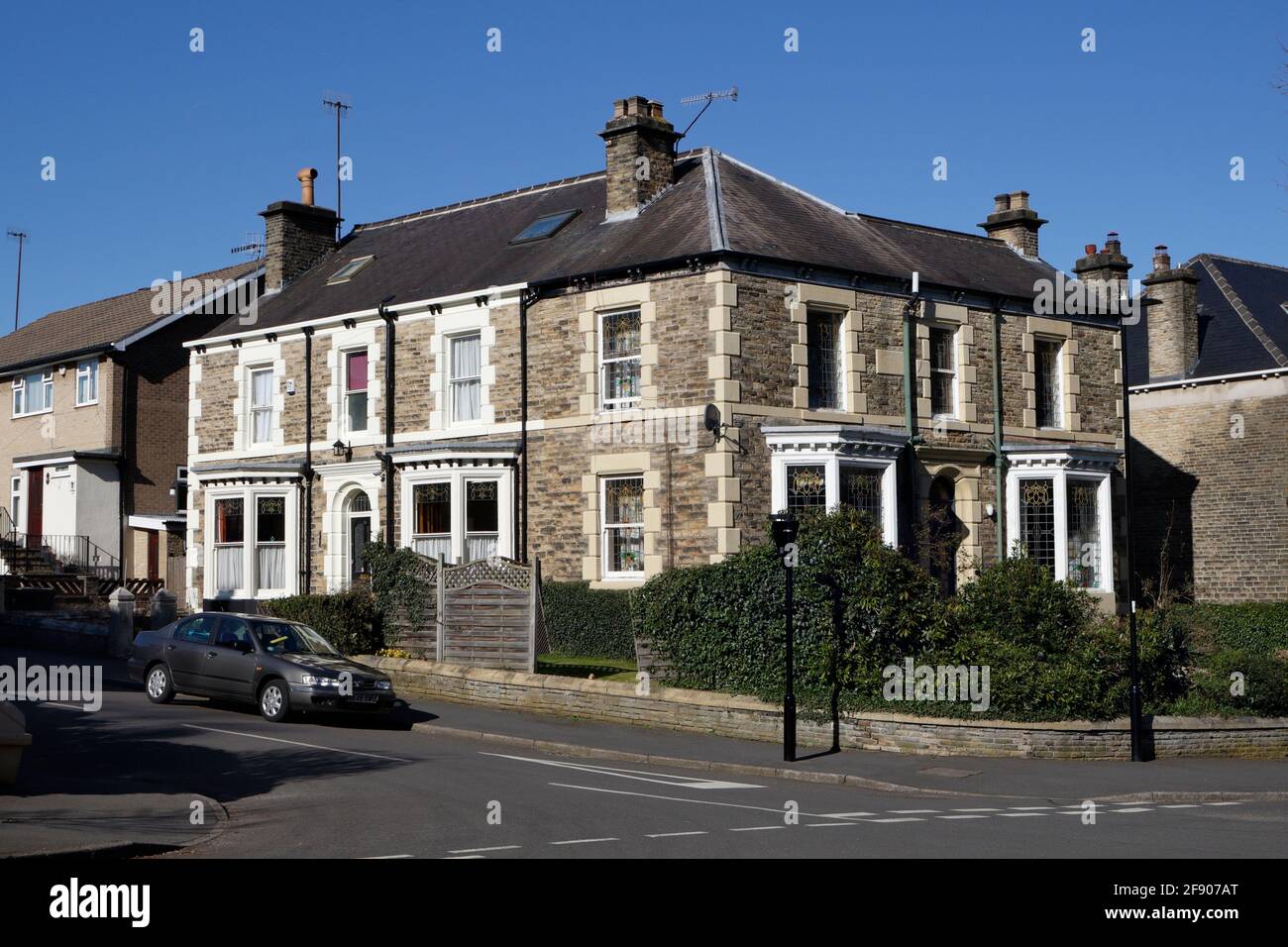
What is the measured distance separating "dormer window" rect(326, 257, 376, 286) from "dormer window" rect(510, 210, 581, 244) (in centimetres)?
530

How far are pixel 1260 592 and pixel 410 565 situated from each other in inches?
847

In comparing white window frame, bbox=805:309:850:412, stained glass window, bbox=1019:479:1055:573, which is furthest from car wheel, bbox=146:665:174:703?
stained glass window, bbox=1019:479:1055:573

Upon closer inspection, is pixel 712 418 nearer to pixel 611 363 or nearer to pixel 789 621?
pixel 611 363

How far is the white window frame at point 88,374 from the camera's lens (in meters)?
40.5

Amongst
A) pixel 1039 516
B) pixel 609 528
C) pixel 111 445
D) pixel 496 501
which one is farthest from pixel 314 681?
pixel 111 445

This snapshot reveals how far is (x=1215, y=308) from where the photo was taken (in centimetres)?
3850

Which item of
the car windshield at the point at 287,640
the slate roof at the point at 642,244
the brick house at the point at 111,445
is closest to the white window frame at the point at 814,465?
the slate roof at the point at 642,244

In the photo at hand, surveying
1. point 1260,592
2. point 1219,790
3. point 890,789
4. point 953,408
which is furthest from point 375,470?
point 1260,592

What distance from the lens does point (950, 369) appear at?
2939 cm

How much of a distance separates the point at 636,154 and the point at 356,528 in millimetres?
10610

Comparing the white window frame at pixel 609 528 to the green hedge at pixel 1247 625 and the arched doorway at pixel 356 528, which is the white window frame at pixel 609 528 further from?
the green hedge at pixel 1247 625

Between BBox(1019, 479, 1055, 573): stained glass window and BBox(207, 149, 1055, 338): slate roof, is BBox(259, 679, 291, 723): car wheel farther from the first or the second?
BBox(1019, 479, 1055, 573): stained glass window

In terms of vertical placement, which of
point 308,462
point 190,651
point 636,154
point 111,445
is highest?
point 636,154

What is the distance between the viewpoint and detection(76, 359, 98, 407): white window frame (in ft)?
133
